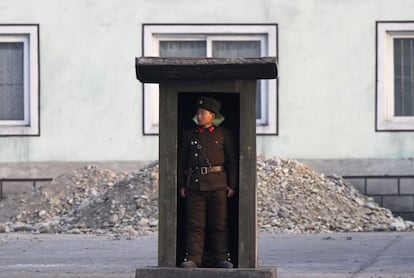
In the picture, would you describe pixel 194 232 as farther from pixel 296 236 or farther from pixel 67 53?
pixel 67 53

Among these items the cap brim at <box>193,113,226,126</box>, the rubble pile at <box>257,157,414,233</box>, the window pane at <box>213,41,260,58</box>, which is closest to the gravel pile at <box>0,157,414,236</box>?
the rubble pile at <box>257,157,414,233</box>

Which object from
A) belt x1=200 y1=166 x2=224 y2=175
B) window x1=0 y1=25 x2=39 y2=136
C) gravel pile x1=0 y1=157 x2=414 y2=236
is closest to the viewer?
belt x1=200 y1=166 x2=224 y2=175

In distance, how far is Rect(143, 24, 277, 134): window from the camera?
21812 millimetres

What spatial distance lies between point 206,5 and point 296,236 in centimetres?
491

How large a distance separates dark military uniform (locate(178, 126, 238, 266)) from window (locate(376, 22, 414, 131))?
10.1 m

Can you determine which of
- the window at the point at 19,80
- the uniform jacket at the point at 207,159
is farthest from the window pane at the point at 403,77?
the uniform jacket at the point at 207,159

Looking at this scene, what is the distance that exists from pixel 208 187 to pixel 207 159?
24 cm

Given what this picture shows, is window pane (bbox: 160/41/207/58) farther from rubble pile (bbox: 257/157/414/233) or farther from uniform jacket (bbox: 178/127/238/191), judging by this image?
uniform jacket (bbox: 178/127/238/191)

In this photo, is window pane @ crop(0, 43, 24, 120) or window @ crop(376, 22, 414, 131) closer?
window @ crop(376, 22, 414, 131)

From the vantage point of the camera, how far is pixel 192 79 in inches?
469

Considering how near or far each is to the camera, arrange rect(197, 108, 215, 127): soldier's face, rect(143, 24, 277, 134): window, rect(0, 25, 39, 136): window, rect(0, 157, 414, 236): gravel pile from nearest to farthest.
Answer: rect(197, 108, 215, 127): soldier's face → rect(0, 157, 414, 236): gravel pile → rect(143, 24, 277, 134): window → rect(0, 25, 39, 136): window

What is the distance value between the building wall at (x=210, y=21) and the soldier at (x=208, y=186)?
9713 millimetres

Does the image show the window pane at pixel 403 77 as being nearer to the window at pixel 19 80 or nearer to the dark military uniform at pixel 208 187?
the window at pixel 19 80

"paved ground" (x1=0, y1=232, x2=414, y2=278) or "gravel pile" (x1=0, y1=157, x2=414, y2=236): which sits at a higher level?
"gravel pile" (x1=0, y1=157, x2=414, y2=236)
